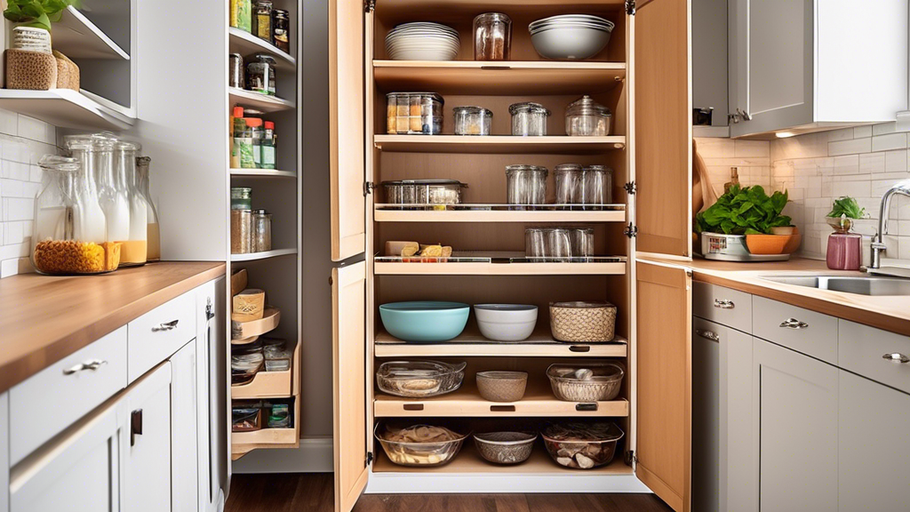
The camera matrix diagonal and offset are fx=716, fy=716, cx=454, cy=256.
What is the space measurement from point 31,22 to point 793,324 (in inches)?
84.1

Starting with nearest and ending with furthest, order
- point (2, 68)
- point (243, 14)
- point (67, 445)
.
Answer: point (67, 445) → point (2, 68) → point (243, 14)

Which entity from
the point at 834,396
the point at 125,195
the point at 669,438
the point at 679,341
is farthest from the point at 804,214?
the point at 125,195

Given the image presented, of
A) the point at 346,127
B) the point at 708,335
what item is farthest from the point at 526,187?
the point at 708,335

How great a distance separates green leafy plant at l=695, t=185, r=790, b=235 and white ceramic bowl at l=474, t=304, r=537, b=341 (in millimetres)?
827

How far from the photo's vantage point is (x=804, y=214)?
9.74 feet

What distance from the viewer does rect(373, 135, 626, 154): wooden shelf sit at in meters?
2.82

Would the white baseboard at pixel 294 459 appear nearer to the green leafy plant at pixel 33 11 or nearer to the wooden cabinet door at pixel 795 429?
the wooden cabinet door at pixel 795 429

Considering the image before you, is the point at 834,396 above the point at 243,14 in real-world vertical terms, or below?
below

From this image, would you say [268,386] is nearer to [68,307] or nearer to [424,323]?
[424,323]

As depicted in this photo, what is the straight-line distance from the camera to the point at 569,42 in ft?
9.26

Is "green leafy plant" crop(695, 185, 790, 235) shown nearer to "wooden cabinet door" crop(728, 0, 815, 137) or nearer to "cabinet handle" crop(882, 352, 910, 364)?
"wooden cabinet door" crop(728, 0, 815, 137)

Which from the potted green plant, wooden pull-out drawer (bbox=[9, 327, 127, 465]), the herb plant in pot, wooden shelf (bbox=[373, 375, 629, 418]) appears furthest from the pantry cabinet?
wooden pull-out drawer (bbox=[9, 327, 127, 465])

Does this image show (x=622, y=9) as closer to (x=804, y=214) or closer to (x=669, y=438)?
(x=804, y=214)

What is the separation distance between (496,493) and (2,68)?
2224mm
